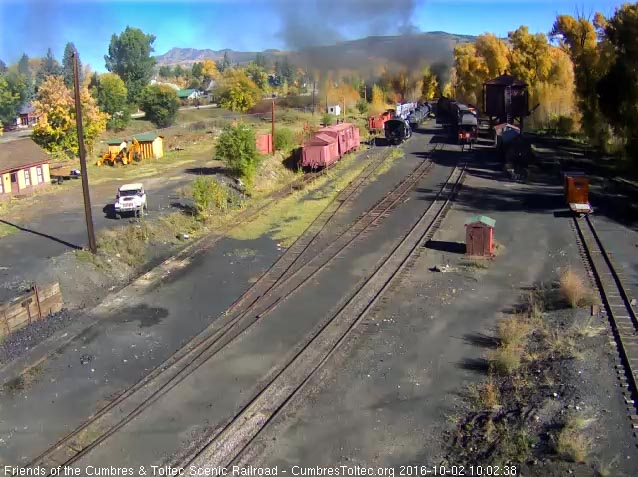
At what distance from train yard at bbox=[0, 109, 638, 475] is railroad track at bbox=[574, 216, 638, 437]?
6 cm

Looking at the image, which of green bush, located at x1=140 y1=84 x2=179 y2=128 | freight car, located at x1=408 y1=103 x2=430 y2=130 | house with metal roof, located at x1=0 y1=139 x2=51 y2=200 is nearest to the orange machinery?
house with metal roof, located at x1=0 y1=139 x2=51 y2=200

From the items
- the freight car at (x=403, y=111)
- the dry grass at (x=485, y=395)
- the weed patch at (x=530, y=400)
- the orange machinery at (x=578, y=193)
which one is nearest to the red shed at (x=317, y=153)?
the orange machinery at (x=578, y=193)

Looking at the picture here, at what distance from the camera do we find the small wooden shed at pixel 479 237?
2098cm

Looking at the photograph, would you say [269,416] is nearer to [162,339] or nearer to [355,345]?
[355,345]

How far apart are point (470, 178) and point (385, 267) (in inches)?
679

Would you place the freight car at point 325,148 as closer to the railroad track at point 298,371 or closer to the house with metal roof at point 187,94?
the railroad track at point 298,371

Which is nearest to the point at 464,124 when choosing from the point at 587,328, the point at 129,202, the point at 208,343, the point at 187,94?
the point at 129,202

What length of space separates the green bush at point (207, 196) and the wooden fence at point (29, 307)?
9.96 metres

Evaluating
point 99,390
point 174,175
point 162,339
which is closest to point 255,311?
point 162,339

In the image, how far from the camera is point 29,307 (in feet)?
53.3

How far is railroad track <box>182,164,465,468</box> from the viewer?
10555 mm

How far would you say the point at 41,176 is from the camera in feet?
110

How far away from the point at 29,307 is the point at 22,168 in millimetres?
18177

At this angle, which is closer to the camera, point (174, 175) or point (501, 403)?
point (501, 403)
